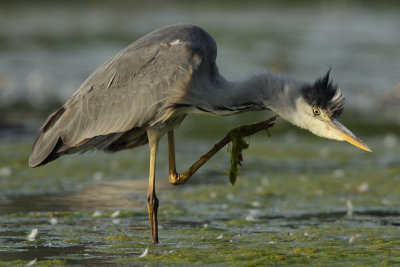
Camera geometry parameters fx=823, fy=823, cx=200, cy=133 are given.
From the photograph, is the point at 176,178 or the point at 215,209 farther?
the point at 215,209

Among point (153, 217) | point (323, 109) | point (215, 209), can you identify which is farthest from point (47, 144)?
point (323, 109)

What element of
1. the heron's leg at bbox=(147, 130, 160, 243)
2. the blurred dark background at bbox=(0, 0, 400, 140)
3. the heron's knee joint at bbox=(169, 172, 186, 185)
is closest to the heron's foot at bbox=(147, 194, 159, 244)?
the heron's leg at bbox=(147, 130, 160, 243)

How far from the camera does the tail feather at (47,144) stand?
7426 mm

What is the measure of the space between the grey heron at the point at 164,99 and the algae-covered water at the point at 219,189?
2.34ft

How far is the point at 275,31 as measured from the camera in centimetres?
2909

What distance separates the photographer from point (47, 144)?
7461mm

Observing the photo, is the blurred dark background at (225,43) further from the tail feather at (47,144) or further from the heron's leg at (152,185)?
the heron's leg at (152,185)

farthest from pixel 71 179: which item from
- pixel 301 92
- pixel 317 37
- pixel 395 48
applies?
pixel 317 37

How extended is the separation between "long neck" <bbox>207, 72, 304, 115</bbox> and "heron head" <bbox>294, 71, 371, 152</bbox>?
0.32 feet

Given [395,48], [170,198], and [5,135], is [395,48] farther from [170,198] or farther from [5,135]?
[170,198]

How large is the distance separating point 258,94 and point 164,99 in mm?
823

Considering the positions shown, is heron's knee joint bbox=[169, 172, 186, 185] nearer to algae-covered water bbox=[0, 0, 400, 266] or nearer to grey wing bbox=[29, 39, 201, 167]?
algae-covered water bbox=[0, 0, 400, 266]

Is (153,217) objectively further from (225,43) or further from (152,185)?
(225,43)

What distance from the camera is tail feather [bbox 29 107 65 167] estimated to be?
7.43m
